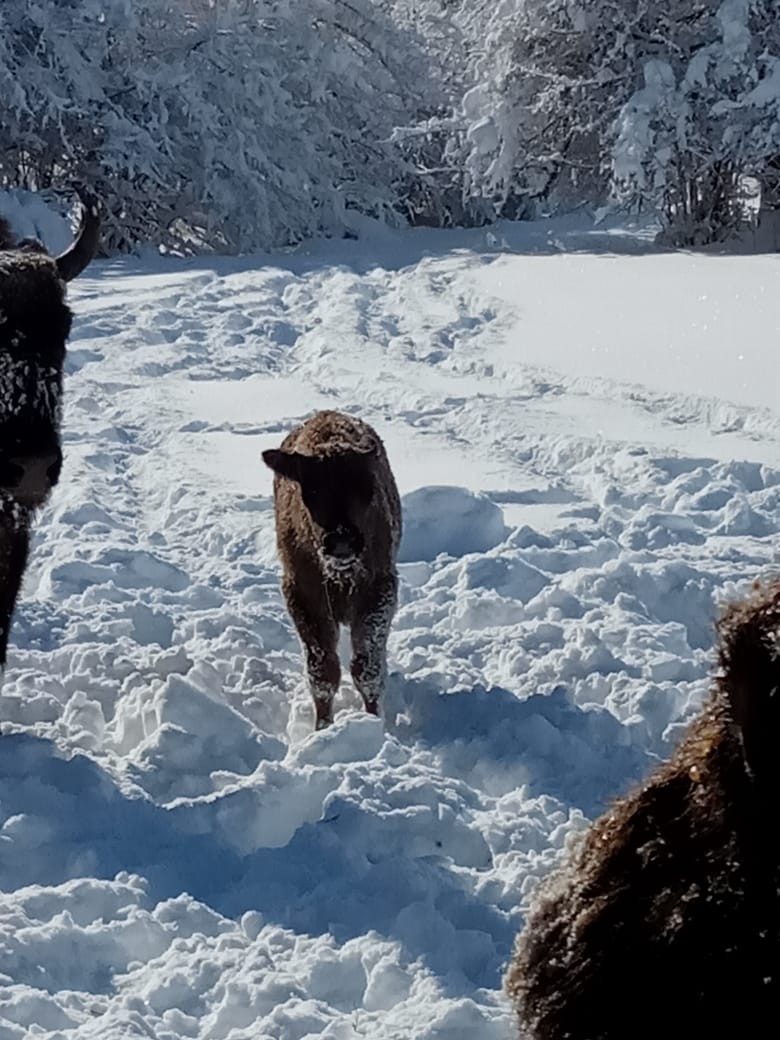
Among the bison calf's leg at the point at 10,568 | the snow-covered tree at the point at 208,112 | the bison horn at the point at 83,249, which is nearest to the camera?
the bison calf's leg at the point at 10,568

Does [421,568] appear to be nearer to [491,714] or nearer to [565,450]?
[491,714]

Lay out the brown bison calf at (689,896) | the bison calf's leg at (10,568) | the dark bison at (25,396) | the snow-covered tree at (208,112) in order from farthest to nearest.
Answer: the snow-covered tree at (208,112), the bison calf's leg at (10,568), the dark bison at (25,396), the brown bison calf at (689,896)

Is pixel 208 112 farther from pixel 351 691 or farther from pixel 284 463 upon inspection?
pixel 284 463

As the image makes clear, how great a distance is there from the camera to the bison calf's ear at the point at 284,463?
17.4 feet

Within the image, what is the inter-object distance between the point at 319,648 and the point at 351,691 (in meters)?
0.51

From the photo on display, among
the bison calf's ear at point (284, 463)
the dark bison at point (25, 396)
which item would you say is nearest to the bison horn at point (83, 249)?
the dark bison at point (25, 396)

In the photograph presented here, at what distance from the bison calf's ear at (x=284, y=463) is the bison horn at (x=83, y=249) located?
124cm

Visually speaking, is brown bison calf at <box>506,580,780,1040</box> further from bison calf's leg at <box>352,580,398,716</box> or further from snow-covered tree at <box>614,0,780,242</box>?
snow-covered tree at <box>614,0,780,242</box>

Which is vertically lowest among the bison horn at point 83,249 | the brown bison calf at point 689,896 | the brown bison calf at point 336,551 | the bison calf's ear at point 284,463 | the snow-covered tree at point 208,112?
the brown bison calf at point 336,551

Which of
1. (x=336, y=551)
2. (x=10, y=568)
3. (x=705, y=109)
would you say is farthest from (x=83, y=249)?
(x=705, y=109)

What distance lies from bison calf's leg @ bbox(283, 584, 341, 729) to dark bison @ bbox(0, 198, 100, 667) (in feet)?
3.66

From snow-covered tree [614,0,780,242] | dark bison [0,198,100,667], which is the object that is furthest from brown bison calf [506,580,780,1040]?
snow-covered tree [614,0,780,242]

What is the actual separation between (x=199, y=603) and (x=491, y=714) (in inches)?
74.8

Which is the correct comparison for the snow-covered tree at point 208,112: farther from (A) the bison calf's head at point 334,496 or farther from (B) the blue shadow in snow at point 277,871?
(B) the blue shadow in snow at point 277,871
